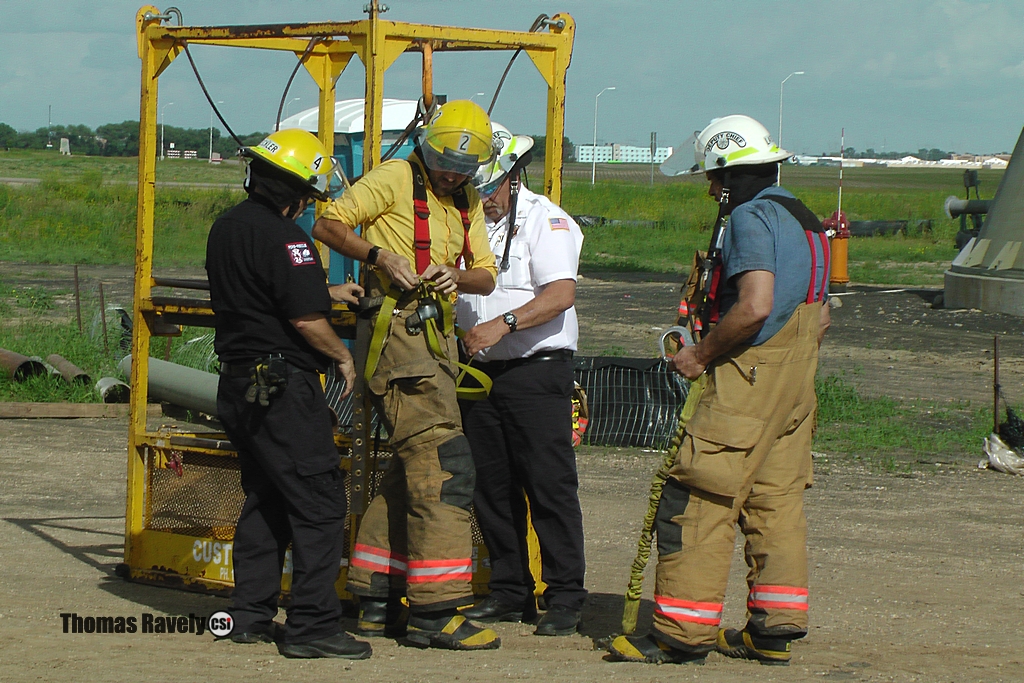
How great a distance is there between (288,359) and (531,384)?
1.08 metres

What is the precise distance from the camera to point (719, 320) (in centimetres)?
470

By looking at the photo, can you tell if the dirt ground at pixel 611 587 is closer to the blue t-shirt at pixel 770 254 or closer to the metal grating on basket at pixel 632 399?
the metal grating on basket at pixel 632 399

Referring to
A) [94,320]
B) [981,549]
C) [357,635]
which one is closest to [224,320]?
[357,635]

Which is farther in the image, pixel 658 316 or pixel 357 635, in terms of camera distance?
pixel 658 316

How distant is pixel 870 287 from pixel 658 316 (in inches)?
218

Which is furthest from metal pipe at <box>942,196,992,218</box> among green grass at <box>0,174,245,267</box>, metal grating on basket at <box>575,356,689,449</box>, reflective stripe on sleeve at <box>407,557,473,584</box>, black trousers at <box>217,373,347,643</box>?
green grass at <box>0,174,245,267</box>

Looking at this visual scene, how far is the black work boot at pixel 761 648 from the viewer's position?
4.77 metres

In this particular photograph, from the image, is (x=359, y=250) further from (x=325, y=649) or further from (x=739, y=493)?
(x=739, y=493)

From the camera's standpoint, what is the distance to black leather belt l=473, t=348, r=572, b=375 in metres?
5.16

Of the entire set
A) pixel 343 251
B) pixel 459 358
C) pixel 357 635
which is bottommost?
A: pixel 357 635

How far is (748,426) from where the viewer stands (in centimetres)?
456

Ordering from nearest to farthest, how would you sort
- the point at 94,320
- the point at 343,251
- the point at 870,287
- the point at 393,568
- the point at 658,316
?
the point at 343,251 → the point at 393,568 → the point at 94,320 → the point at 658,316 → the point at 870,287

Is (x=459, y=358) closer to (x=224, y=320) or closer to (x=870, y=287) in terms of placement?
(x=224, y=320)

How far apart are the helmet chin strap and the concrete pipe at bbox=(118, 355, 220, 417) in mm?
5509
